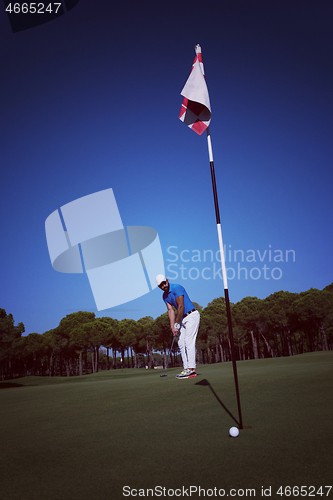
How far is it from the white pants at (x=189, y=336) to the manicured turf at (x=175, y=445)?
2053 millimetres

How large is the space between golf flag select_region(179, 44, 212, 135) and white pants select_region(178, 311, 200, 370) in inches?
189

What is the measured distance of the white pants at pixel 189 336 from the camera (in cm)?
853

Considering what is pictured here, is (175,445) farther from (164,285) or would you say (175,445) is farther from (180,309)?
(164,285)

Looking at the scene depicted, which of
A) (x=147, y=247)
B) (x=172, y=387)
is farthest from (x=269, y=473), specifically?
(x=147, y=247)

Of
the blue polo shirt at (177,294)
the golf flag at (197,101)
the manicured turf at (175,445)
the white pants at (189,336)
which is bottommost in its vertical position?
the manicured turf at (175,445)

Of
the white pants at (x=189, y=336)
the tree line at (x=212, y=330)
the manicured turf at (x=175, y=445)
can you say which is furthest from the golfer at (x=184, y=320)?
the tree line at (x=212, y=330)

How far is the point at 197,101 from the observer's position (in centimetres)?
629

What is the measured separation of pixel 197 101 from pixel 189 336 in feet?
19.0

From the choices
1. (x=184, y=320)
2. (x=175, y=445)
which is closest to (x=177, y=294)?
(x=184, y=320)

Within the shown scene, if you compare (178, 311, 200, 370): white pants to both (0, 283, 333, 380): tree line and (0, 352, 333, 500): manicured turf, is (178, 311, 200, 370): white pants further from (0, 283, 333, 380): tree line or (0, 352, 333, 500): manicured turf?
(0, 283, 333, 380): tree line

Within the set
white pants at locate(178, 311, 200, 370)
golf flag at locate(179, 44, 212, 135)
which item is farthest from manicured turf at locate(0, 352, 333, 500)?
golf flag at locate(179, 44, 212, 135)

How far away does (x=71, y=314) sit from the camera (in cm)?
6300

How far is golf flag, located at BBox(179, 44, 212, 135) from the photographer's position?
20.8ft

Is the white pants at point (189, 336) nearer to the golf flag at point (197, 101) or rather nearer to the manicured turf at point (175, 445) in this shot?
the manicured turf at point (175, 445)
